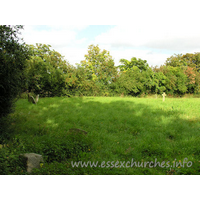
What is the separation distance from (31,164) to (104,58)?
24.7 metres

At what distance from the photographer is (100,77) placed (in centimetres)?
2606

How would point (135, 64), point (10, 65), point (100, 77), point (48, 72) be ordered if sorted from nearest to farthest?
point (10, 65) → point (48, 72) → point (100, 77) → point (135, 64)

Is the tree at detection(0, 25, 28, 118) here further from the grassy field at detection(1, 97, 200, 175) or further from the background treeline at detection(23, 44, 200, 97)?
the background treeline at detection(23, 44, 200, 97)

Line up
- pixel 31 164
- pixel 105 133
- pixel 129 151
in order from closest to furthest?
pixel 31 164 → pixel 129 151 → pixel 105 133

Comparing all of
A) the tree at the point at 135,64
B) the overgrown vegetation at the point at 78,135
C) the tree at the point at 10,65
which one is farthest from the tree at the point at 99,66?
the tree at the point at 10,65

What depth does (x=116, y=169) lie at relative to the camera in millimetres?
4801

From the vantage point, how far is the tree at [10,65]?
6270 millimetres

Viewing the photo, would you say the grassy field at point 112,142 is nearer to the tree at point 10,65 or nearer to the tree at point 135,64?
the tree at point 10,65

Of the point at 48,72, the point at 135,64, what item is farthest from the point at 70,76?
the point at 135,64

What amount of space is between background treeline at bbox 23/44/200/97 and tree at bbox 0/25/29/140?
29.9 ft

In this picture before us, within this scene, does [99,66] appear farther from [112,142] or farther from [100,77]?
[112,142]

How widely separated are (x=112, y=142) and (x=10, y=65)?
470 cm

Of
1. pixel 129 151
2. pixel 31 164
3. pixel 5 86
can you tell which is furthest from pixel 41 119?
pixel 129 151

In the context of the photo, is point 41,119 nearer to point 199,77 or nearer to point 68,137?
point 68,137
